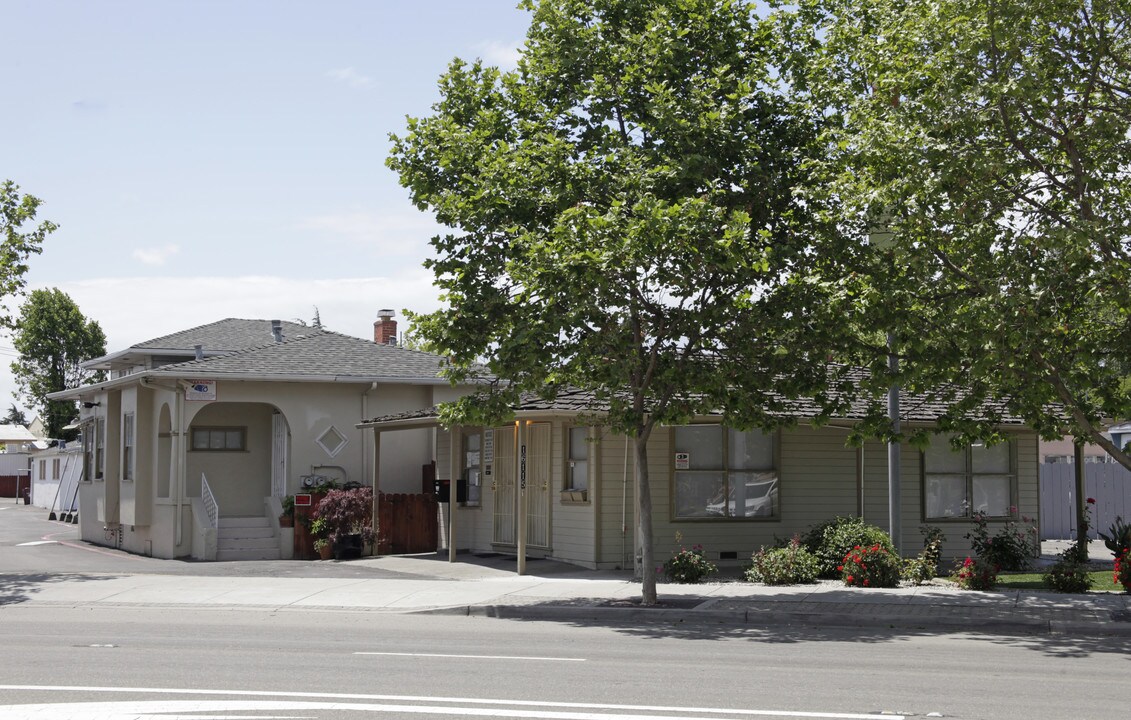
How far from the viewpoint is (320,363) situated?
1041 inches

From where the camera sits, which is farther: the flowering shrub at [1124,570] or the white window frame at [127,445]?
the white window frame at [127,445]

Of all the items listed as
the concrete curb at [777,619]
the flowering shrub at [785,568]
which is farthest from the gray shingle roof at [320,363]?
the concrete curb at [777,619]

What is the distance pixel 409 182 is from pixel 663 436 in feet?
24.1

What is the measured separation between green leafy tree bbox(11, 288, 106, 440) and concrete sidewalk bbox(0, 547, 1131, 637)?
177 ft

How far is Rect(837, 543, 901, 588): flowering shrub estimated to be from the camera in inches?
715

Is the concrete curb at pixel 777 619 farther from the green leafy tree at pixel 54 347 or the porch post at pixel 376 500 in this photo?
the green leafy tree at pixel 54 347

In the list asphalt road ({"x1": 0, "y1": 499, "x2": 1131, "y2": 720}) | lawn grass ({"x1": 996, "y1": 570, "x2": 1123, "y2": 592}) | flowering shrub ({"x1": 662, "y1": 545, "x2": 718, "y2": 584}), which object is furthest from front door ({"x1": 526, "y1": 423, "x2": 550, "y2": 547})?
lawn grass ({"x1": 996, "y1": 570, "x2": 1123, "y2": 592})

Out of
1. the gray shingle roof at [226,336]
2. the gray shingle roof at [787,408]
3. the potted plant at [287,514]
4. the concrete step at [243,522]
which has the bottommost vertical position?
the concrete step at [243,522]

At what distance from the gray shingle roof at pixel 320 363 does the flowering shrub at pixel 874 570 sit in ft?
29.5

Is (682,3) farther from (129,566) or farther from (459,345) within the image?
(129,566)

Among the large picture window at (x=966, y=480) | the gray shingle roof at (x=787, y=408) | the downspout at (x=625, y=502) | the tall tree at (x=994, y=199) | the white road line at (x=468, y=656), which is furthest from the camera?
the large picture window at (x=966, y=480)

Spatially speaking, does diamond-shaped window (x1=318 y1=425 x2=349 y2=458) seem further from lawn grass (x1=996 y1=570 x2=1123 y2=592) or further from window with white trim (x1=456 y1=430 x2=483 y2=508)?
lawn grass (x1=996 y1=570 x2=1123 y2=592)

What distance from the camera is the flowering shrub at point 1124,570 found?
17.1m

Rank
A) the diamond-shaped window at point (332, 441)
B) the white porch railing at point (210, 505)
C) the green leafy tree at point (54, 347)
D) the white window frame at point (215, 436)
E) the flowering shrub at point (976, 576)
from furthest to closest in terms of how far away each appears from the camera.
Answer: the green leafy tree at point (54, 347)
the white window frame at point (215, 436)
the diamond-shaped window at point (332, 441)
the white porch railing at point (210, 505)
the flowering shrub at point (976, 576)
